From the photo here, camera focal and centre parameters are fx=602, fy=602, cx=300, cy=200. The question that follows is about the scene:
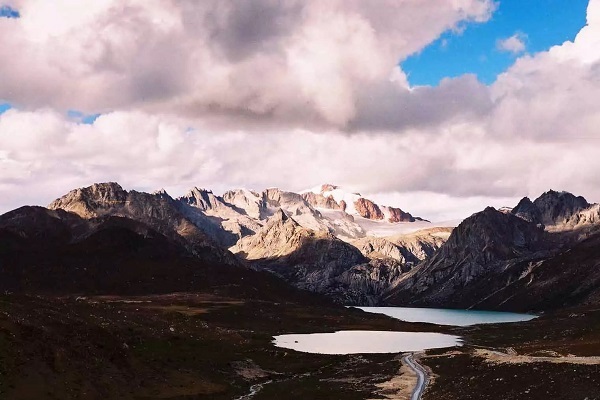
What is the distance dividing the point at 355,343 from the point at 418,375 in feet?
238

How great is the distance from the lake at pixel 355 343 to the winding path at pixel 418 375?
19486 millimetres

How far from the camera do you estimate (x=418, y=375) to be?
102 m

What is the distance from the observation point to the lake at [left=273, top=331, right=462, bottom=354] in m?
152

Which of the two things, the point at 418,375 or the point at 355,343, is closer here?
the point at 418,375

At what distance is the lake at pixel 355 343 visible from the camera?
152 m

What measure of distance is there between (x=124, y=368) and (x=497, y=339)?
140 meters

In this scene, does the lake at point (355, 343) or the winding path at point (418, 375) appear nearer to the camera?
the winding path at point (418, 375)

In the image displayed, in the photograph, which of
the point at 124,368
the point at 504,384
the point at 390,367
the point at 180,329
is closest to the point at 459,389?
the point at 504,384

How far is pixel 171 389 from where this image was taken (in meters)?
83.2

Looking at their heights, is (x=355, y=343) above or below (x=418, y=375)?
below

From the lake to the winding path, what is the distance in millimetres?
19486

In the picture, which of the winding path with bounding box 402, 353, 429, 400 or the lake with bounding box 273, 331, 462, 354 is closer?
the winding path with bounding box 402, 353, 429, 400

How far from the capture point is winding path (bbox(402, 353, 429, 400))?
8255cm

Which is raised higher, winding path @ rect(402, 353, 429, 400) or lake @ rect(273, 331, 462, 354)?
winding path @ rect(402, 353, 429, 400)
